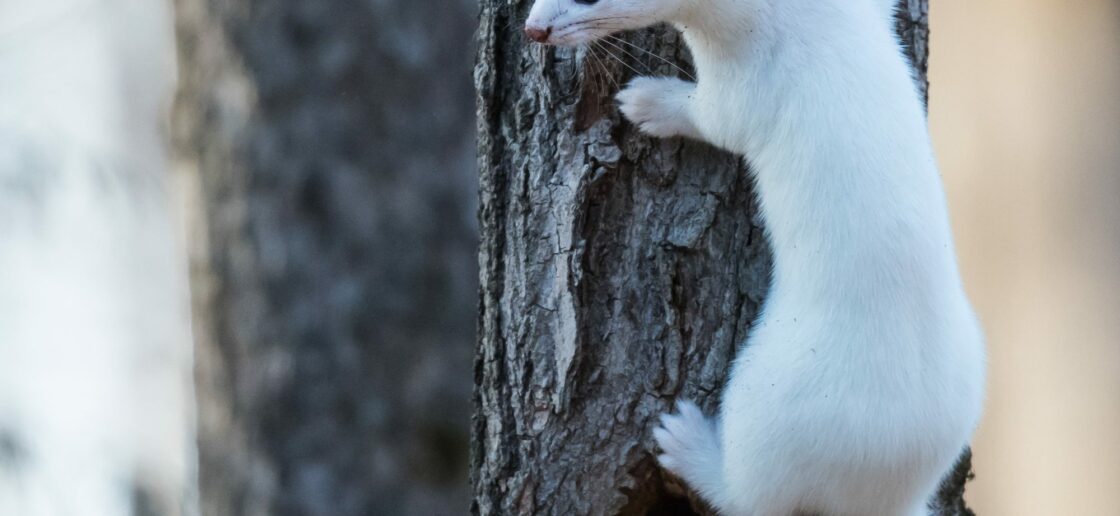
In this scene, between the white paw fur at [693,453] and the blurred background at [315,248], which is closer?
the white paw fur at [693,453]

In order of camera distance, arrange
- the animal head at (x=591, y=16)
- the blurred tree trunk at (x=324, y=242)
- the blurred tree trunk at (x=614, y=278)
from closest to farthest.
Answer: the animal head at (x=591, y=16) → the blurred tree trunk at (x=614, y=278) → the blurred tree trunk at (x=324, y=242)

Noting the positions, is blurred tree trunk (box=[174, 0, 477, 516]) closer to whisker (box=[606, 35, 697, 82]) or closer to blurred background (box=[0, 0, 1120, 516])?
blurred background (box=[0, 0, 1120, 516])

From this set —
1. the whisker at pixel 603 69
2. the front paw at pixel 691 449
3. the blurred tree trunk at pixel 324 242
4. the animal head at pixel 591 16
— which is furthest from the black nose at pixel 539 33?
the blurred tree trunk at pixel 324 242

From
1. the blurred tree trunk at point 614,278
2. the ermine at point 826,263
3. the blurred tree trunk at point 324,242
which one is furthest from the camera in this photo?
the blurred tree trunk at point 324,242

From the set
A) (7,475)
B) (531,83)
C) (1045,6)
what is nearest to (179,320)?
(7,475)

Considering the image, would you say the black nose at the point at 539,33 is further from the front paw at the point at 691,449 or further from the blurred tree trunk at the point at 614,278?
the front paw at the point at 691,449

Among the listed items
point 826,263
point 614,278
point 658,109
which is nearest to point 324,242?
point 614,278

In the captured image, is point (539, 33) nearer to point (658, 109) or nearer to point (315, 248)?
point (658, 109)
